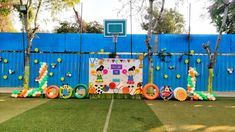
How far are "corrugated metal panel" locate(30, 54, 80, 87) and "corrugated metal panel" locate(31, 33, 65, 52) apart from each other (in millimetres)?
360

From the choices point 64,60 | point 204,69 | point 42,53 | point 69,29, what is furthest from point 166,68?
point 69,29

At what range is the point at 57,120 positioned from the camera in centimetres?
873

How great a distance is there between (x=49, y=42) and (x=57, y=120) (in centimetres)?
1021

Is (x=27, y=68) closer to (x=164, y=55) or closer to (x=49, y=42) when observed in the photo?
(x=49, y=42)

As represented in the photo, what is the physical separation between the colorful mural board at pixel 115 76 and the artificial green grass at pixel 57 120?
4175mm

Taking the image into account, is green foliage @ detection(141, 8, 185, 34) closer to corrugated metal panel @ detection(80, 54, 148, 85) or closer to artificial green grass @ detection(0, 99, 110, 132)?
corrugated metal panel @ detection(80, 54, 148, 85)

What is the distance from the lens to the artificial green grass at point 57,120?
299 inches

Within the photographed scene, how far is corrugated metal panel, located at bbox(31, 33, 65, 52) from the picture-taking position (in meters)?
18.4

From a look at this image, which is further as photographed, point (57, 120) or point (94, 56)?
point (94, 56)

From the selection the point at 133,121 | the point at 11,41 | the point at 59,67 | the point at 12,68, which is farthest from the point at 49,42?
the point at 133,121

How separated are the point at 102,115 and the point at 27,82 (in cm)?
782

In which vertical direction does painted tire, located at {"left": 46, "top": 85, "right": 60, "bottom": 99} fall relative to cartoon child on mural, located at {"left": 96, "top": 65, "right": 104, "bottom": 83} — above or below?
below

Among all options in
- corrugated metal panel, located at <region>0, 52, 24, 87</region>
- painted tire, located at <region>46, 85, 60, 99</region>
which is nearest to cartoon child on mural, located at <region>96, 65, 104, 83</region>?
painted tire, located at <region>46, 85, 60, 99</region>

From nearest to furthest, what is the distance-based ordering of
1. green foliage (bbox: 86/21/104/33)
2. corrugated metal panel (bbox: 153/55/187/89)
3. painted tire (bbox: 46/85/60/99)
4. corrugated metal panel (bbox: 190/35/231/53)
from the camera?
painted tire (bbox: 46/85/60/99)
corrugated metal panel (bbox: 190/35/231/53)
corrugated metal panel (bbox: 153/55/187/89)
green foliage (bbox: 86/21/104/33)
